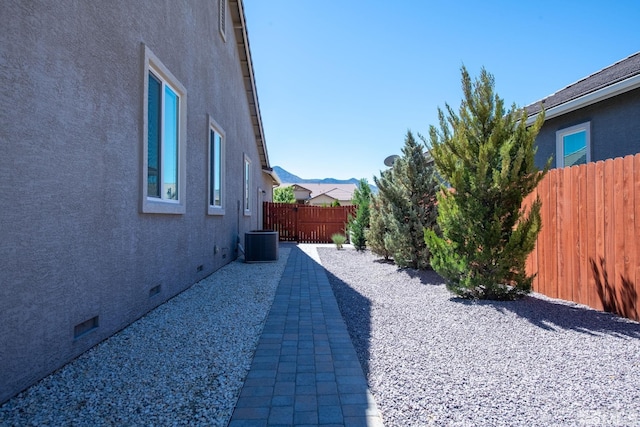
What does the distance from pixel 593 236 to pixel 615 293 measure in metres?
0.78

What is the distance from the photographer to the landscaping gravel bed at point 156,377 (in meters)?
2.31

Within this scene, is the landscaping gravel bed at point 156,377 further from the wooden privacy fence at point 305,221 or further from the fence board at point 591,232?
the wooden privacy fence at point 305,221

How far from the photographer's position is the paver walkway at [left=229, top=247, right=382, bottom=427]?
2.32 m

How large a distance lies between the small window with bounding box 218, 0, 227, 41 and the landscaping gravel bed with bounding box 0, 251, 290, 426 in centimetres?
729

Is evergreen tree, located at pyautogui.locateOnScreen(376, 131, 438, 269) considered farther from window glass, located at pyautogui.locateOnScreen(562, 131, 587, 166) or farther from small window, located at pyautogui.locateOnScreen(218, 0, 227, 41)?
small window, located at pyautogui.locateOnScreen(218, 0, 227, 41)

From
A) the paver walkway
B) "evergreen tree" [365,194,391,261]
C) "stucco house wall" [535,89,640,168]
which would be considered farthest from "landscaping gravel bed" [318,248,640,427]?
"evergreen tree" [365,194,391,261]

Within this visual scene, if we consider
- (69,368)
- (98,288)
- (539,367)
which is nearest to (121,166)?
(98,288)

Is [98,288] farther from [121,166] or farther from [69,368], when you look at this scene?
[121,166]

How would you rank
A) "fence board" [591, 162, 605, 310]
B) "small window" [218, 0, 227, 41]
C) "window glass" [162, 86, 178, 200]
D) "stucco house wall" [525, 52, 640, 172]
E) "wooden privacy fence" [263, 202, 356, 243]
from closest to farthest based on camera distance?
"fence board" [591, 162, 605, 310] → "window glass" [162, 86, 178, 200] → "stucco house wall" [525, 52, 640, 172] → "small window" [218, 0, 227, 41] → "wooden privacy fence" [263, 202, 356, 243]

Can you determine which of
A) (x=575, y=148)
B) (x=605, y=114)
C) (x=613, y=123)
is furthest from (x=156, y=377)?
(x=575, y=148)

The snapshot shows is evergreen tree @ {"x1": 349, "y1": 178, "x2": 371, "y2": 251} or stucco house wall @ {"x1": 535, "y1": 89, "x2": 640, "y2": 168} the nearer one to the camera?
stucco house wall @ {"x1": 535, "y1": 89, "x2": 640, "y2": 168}

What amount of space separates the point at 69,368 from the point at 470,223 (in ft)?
16.9

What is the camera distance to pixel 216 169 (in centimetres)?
855

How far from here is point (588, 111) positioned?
8.21 metres
